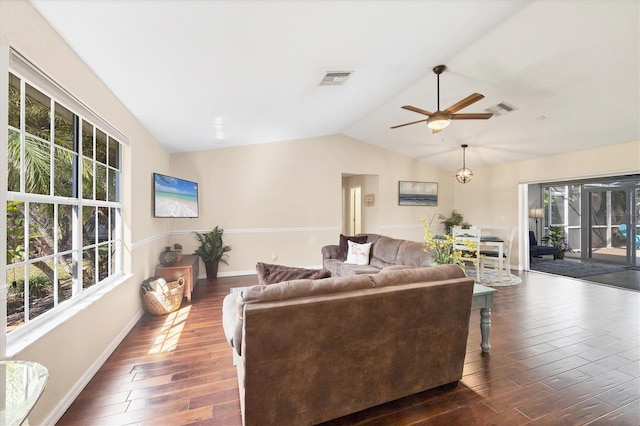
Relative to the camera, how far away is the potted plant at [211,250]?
5.04 meters

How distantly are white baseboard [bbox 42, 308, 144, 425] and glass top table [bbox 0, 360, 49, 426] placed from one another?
34.2 inches

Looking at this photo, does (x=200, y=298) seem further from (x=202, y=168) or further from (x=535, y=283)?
(x=535, y=283)

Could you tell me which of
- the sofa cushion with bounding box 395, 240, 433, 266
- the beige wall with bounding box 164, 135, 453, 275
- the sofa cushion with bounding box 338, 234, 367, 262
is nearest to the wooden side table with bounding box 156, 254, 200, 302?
the beige wall with bounding box 164, 135, 453, 275

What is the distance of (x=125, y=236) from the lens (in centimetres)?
297

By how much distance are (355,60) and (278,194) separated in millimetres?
3356

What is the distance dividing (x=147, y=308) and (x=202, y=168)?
274cm

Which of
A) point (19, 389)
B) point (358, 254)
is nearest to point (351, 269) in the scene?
point (358, 254)

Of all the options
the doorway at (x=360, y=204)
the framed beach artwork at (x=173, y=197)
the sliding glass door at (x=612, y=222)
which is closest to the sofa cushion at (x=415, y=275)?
the framed beach artwork at (x=173, y=197)

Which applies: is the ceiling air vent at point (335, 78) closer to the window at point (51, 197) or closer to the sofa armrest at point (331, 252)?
the window at point (51, 197)

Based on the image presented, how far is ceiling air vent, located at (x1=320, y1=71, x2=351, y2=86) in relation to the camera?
118 inches

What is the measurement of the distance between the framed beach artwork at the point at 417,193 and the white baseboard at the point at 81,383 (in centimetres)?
606

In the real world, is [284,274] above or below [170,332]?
above

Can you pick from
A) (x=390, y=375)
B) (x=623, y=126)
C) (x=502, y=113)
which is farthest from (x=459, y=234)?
(x=390, y=375)

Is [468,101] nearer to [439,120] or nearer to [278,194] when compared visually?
[439,120]
